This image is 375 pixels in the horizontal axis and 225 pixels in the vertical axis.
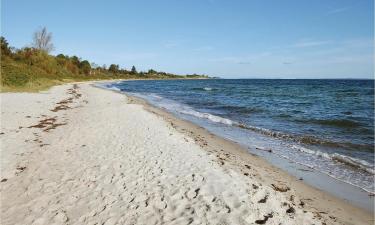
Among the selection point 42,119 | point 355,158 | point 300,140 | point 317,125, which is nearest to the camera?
point 355,158

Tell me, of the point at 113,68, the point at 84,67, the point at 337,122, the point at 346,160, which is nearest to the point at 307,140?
the point at 346,160

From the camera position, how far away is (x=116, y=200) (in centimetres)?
682

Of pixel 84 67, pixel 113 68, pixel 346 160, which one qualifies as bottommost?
pixel 346 160

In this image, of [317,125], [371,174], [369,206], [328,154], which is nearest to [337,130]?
[317,125]

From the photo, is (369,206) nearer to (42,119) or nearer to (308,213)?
(308,213)

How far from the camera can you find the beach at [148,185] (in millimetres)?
6195

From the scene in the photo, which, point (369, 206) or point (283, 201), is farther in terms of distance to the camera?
point (369, 206)

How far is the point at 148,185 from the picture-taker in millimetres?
7648

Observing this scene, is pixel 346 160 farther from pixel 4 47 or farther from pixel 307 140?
pixel 4 47

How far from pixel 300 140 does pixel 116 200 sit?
33.8ft

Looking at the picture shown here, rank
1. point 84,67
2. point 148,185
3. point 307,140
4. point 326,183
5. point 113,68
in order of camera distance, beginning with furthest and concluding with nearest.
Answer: point 113,68, point 84,67, point 307,140, point 326,183, point 148,185

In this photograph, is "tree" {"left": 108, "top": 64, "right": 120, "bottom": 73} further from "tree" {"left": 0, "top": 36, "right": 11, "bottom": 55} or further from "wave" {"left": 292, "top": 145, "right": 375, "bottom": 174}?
"wave" {"left": 292, "top": 145, "right": 375, "bottom": 174}

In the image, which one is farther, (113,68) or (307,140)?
(113,68)

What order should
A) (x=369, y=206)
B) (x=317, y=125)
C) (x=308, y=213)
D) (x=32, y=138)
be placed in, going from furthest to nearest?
(x=317, y=125), (x=32, y=138), (x=369, y=206), (x=308, y=213)
